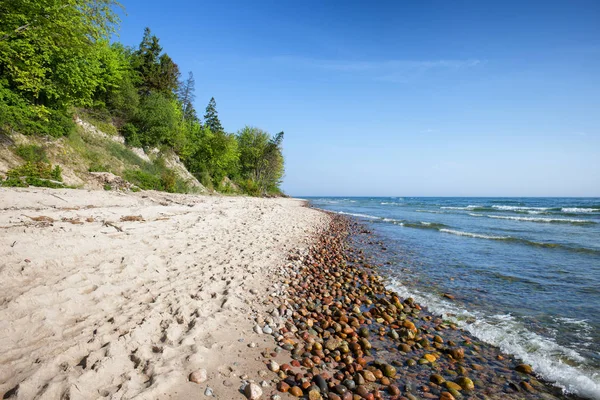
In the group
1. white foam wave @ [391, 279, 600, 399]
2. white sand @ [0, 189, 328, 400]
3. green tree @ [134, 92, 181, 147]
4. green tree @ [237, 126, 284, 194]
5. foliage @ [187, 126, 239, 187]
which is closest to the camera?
white sand @ [0, 189, 328, 400]

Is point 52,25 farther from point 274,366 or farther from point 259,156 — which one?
point 259,156

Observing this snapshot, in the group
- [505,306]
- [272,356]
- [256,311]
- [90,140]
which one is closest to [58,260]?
[256,311]

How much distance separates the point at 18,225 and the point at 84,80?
16.1m

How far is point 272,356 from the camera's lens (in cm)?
382

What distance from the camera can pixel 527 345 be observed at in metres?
4.82

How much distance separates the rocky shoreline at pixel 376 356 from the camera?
3473mm

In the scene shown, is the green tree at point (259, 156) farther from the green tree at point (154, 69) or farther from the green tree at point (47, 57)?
the green tree at point (47, 57)

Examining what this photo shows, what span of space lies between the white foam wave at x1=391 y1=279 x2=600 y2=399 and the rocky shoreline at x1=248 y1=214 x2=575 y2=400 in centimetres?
22

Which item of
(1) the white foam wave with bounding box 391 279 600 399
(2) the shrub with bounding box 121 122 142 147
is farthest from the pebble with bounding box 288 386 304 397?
(2) the shrub with bounding box 121 122 142 147

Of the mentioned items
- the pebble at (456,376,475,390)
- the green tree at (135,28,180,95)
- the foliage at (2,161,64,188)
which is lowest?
the pebble at (456,376,475,390)

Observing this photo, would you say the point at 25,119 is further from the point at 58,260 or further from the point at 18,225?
the point at 58,260

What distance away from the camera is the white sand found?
2.91m

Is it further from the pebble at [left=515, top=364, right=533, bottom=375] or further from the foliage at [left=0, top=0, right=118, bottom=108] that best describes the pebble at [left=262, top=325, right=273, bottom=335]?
the foliage at [left=0, top=0, right=118, bottom=108]

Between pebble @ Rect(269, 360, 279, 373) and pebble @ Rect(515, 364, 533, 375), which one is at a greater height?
pebble @ Rect(269, 360, 279, 373)
